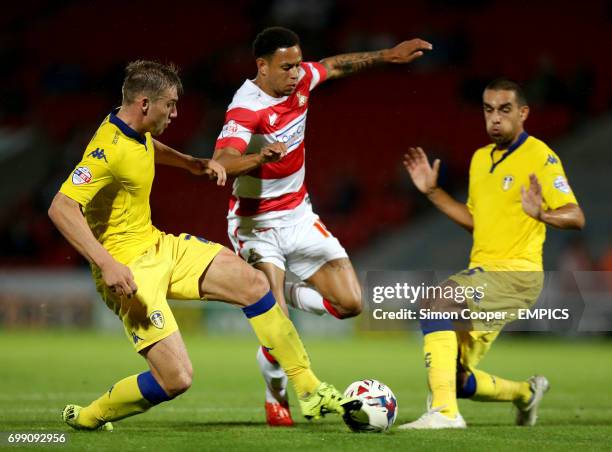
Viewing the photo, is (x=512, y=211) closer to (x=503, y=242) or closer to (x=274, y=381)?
(x=503, y=242)

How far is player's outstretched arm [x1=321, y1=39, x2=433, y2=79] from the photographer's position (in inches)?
296

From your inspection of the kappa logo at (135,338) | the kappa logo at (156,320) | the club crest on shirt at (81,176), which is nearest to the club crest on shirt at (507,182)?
the kappa logo at (156,320)

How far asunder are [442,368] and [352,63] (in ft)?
8.12

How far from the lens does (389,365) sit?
464 inches

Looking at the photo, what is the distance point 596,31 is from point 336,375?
1327cm

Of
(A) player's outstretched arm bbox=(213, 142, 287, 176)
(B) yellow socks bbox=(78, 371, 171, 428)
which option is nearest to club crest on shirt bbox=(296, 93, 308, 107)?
(A) player's outstretched arm bbox=(213, 142, 287, 176)

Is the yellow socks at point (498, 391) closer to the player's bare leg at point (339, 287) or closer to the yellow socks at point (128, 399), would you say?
the player's bare leg at point (339, 287)

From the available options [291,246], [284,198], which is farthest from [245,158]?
[291,246]

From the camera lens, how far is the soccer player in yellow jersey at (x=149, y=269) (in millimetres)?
5652

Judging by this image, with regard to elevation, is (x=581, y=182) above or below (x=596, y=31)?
below

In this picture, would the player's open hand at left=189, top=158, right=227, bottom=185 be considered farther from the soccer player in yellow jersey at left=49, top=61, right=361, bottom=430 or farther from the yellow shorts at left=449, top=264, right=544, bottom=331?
the yellow shorts at left=449, top=264, right=544, bottom=331

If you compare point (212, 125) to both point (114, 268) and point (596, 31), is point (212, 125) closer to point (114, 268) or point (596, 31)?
point (596, 31)

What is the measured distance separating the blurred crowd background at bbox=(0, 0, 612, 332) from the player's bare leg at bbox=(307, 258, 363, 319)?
9347 millimetres

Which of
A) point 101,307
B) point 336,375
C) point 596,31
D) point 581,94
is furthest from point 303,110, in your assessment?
point 596,31
